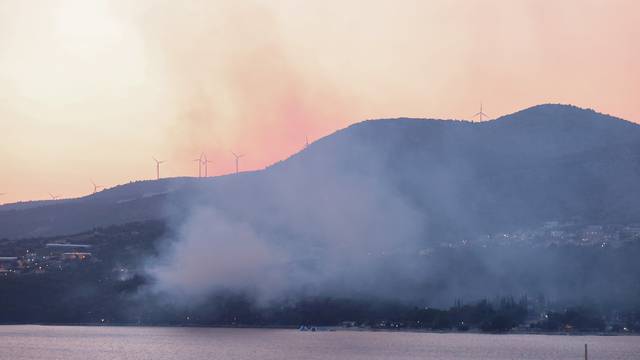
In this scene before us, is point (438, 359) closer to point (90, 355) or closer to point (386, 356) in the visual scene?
point (386, 356)

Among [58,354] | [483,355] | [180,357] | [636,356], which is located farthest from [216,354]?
[636,356]

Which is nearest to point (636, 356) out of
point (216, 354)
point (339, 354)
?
point (339, 354)

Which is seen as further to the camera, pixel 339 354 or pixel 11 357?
pixel 339 354

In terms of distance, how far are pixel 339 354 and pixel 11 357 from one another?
42.0 m

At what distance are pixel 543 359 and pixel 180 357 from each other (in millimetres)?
44484

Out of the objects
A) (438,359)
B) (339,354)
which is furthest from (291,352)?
(438,359)

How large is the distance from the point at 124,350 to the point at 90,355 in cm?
986

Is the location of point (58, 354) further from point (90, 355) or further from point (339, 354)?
point (339, 354)

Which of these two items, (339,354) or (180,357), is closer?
(180,357)

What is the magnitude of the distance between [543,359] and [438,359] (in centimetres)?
1297

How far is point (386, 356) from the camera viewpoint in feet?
639

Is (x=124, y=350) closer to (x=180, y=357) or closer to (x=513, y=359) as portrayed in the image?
(x=180, y=357)

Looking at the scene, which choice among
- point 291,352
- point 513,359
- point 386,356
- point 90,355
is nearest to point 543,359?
point 513,359

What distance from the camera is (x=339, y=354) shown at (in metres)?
198
